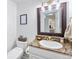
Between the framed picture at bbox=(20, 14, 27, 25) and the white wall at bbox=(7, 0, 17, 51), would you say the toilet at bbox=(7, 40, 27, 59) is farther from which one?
the framed picture at bbox=(20, 14, 27, 25)

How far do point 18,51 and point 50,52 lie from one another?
3.18 ft

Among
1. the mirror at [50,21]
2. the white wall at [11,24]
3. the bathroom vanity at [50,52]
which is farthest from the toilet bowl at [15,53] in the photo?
the mirror at [50,21]

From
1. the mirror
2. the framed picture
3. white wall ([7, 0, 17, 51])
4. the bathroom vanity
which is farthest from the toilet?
the mirror

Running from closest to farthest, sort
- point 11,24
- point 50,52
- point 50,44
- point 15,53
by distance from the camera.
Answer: point 50,52 < point 50,44 < point 15,53 < point 11,24

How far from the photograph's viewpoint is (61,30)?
1.85 metres

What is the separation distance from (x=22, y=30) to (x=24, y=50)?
0.49 meters

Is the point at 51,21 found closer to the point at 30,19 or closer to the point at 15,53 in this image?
the point at 30,19

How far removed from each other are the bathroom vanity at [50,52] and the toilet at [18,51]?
1.13ft

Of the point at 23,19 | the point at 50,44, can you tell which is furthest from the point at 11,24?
the point at 50,44

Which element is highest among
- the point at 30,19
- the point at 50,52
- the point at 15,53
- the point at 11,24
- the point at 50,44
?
the point at 30,19

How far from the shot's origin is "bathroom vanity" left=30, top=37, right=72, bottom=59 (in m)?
1.50

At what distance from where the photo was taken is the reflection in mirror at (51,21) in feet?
6.15

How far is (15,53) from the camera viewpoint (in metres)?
2.29
